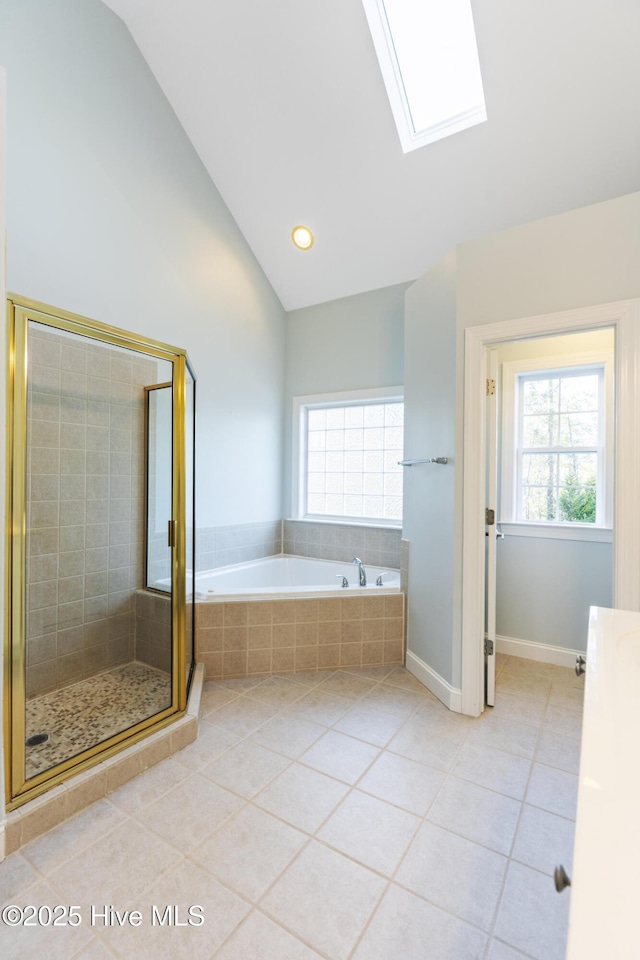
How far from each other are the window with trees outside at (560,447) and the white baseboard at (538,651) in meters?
0.79

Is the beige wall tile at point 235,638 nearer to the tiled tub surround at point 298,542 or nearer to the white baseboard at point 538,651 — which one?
the tiled tub surround at point 298,542

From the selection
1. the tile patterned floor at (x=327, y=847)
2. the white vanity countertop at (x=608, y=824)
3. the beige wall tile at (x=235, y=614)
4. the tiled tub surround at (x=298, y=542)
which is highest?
the white vanity countertop at (x=608, y=824)

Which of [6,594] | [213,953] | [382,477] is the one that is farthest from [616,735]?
[382,477]

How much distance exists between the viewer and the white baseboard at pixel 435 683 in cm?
227

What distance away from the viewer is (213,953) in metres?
1.13

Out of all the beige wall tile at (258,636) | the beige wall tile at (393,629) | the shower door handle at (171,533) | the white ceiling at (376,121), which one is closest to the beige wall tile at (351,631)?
the beige wall tile at (393,629)

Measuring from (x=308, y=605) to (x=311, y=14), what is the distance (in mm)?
3189

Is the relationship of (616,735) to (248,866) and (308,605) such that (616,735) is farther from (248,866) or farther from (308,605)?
(308,605)

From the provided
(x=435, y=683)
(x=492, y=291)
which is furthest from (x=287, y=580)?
(x=492, y=291)

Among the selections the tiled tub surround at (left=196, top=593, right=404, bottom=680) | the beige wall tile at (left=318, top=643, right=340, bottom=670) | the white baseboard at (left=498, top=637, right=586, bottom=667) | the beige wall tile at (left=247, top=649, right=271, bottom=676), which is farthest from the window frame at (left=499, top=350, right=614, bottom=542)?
the beige wall tile at (left=247, top=649, right=271, bottom=676)

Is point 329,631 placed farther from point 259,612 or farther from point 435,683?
point 435,683

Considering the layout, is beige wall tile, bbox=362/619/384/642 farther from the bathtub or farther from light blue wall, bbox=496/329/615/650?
light blue wall, bbox=496/329/615/650

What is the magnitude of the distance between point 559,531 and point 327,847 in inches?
88.1

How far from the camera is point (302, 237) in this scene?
133 inches
